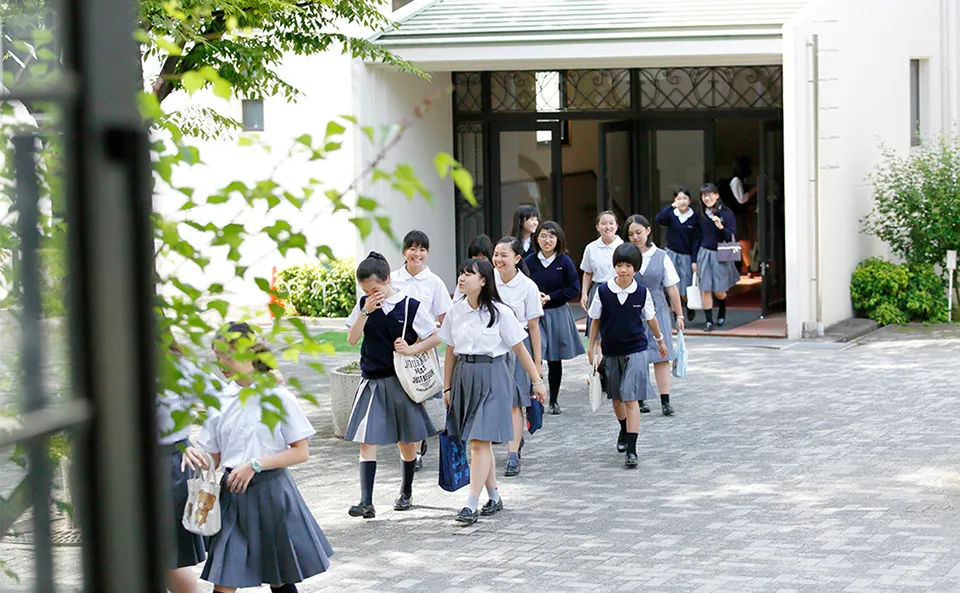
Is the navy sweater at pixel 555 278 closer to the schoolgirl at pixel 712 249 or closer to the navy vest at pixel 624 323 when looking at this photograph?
the navy vest at pixel 624 323

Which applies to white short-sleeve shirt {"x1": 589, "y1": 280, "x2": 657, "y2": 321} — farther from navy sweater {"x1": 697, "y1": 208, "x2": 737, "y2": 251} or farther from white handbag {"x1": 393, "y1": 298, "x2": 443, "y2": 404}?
navy sweater {"x1": 697, "y1": 208, "x2": 737, "y2": 251}

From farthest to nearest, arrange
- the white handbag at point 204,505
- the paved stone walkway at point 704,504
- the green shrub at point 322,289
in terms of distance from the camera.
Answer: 1. the green shrub at point 322,289
2. the paved stone walkway at point 704,504
3. the white handbag at point 204,505

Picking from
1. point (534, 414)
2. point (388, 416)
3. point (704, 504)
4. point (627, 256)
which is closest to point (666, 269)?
point (627, 256)

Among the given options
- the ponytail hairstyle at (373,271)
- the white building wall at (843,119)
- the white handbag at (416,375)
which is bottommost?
the white handbag at (416,375)

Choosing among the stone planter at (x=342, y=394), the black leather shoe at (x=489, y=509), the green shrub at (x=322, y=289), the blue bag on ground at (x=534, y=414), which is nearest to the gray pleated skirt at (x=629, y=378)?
the blue bag on ground at (x=534, y=414)

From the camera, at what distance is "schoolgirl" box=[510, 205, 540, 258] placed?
1212 cm

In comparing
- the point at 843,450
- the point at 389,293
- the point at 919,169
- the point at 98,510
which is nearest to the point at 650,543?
the point at 389,293

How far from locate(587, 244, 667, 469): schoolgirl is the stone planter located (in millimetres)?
2170

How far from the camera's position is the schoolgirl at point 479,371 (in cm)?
855

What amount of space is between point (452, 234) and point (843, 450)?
10.5m

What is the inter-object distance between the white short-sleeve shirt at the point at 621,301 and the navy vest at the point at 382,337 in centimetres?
180

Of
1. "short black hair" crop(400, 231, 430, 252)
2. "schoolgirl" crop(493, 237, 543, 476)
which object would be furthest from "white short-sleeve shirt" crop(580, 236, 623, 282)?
"short black hair" crop(400, 231, 430, 252)

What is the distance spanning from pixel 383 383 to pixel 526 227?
12.1 ft

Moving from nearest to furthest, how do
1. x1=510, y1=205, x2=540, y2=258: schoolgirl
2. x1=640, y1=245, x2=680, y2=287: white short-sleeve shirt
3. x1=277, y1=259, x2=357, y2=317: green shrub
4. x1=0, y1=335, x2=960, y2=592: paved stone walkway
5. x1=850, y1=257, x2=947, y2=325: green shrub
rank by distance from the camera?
x1=0, y1=335, x2=960, y2=592: paved stone walkway → x1=640, y1=245, x2=680, y2=287: white short-sleeve shirt → x1=510, y1=205, x2=540, y2=258: schoolgirl → x1=850, y1=257, x2=947, y2=325: green shrub → x1=277, y1=259, x2=357, y2=317: green shrub
